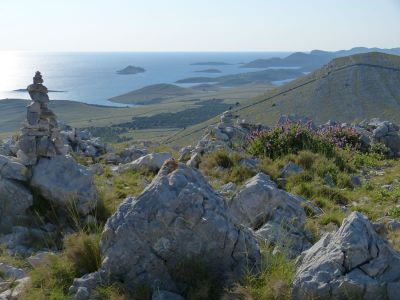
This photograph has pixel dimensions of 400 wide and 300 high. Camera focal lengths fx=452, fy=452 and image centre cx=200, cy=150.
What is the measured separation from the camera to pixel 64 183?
993 centimetres

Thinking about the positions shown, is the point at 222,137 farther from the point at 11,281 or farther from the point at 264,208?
the point at 11,281

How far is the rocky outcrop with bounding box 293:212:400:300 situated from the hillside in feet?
282

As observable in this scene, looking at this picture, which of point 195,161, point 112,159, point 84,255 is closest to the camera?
point 84,255

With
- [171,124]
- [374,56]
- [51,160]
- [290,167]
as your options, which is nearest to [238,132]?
[290,167]

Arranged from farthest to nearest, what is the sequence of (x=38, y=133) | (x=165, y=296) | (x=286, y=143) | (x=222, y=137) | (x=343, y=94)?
(x=343, y=94)
(x=222, y=137)
(x=286, y=143)
(x=38, y=133)
(x=165, y=296)

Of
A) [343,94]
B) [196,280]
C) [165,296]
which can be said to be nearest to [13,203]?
[165,296]

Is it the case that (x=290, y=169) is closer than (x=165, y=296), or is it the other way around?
(x=165, y=296)

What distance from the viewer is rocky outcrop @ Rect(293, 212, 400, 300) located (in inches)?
201

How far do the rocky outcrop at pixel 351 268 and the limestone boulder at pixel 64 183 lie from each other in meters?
5.35

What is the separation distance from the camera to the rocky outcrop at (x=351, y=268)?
512cm

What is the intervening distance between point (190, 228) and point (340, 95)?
342ft

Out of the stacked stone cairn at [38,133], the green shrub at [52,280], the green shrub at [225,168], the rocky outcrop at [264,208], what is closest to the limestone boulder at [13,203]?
the stacked stone cairn at [38,133]

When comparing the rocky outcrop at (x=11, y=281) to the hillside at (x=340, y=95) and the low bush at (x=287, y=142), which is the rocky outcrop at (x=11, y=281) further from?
the hillside at (x=340, y=95)

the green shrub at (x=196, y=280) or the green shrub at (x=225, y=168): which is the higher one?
the green shrub at (x=196, y=280)
